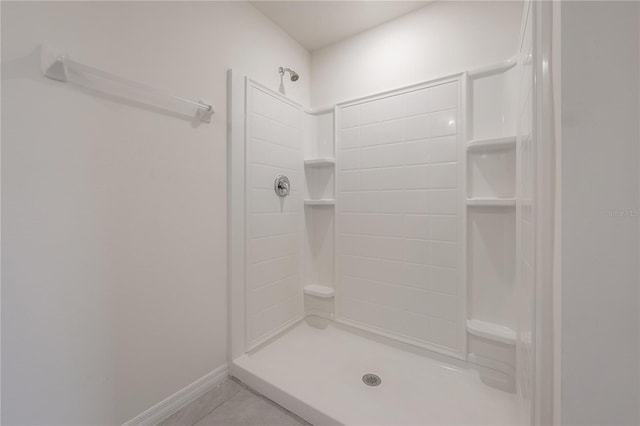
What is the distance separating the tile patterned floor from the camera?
111 cm

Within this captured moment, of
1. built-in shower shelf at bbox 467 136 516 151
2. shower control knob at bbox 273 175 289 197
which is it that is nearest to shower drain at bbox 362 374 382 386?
shower control knob at bbox 273 175 289 197

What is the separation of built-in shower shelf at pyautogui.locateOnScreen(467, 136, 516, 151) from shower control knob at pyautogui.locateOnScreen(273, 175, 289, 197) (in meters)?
1.13

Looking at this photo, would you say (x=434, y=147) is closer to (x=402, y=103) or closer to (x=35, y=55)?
(x=402, y=103)

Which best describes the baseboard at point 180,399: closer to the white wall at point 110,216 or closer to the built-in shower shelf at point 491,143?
the white wall at point 110,216

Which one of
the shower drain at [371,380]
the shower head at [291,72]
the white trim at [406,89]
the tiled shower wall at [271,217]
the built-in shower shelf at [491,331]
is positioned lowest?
the shower drain at [371,380]

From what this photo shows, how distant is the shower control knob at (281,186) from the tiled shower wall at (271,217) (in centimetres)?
3

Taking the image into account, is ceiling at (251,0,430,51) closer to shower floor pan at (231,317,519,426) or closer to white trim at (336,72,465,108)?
white trim at (336,72,465,108)

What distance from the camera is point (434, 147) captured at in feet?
4.75

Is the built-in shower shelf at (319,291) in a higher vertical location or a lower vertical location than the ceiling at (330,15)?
lower

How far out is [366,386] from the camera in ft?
4.20

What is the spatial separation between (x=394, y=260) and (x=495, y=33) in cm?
137

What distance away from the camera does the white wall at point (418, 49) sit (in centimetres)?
130

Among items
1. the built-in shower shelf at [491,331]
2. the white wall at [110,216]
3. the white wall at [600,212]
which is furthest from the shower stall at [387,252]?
the white wall at [600,212]

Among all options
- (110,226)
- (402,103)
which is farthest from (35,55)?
(402,103)
